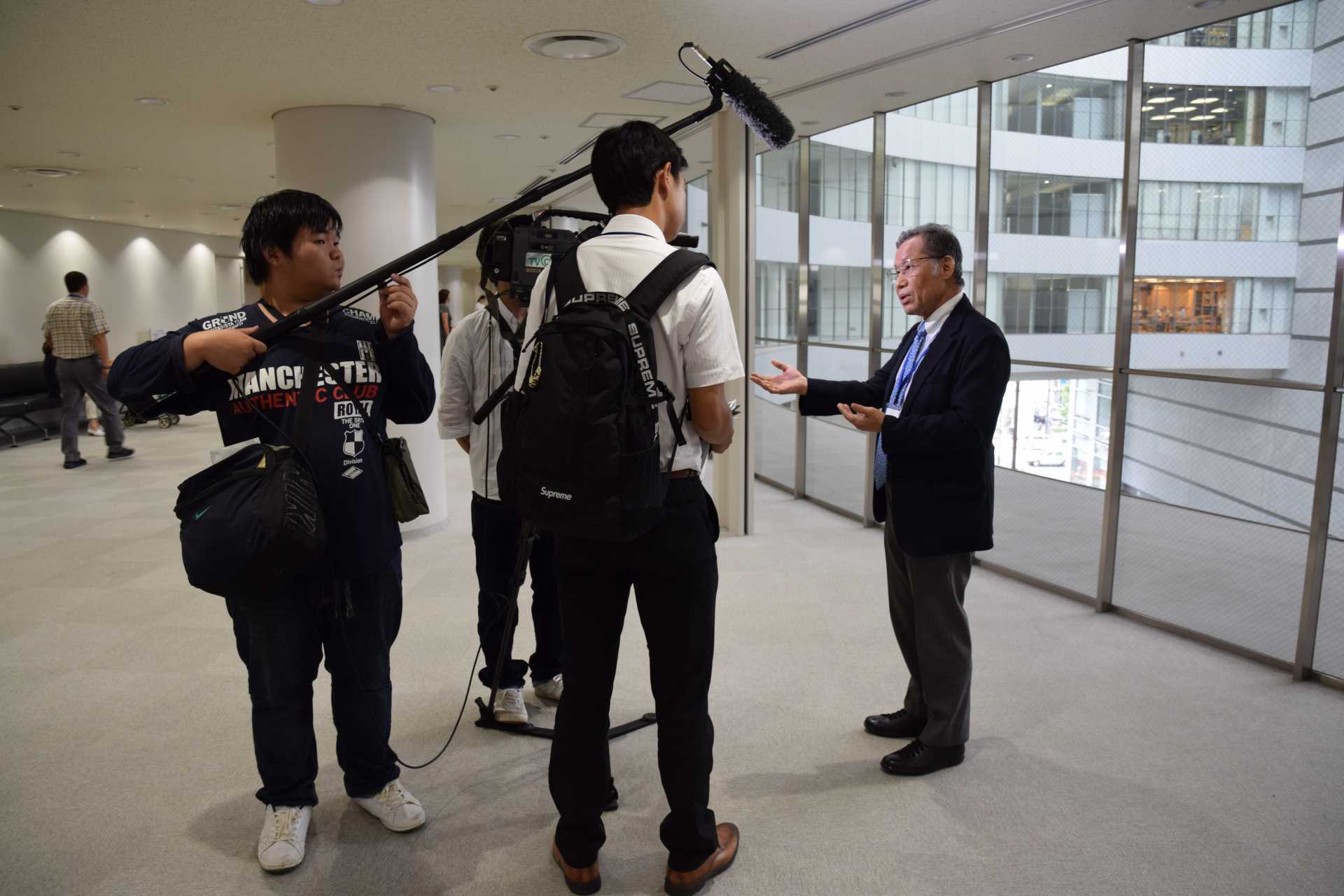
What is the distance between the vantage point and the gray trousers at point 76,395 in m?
8.98

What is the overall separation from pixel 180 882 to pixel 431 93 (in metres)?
4.43

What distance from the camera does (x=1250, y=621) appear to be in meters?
4.00

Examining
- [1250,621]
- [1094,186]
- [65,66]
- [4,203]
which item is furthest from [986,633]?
[4,203]

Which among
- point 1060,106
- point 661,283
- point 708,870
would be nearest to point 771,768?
point 708,870

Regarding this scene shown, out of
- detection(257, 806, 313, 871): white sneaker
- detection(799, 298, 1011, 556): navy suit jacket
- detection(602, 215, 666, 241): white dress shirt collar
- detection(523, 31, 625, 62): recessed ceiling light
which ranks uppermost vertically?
detection(523, 31, 625, 62): recessed ceiling light

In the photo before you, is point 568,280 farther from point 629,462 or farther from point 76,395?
point 76,395

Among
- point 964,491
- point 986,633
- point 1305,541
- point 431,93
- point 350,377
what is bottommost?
point 986,633

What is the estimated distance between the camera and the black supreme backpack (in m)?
1.79

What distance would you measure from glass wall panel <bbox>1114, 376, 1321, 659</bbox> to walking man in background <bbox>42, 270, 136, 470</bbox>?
30.3ft

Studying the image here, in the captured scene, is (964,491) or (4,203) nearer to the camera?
(964,491)

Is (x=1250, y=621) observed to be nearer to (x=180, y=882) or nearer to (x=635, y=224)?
(x=635, y=224)

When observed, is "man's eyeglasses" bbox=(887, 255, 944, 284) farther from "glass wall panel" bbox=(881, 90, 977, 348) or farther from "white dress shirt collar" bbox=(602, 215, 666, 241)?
"glass wall panel" bbox=(881, 90, 977, 348)

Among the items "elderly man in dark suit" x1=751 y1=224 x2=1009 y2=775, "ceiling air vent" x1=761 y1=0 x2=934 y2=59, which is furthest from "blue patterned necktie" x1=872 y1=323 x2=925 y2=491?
"ceiling air vent" x1=761 y1=0 x2=934 y2=59

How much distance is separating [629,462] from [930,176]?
4932 millimetres
